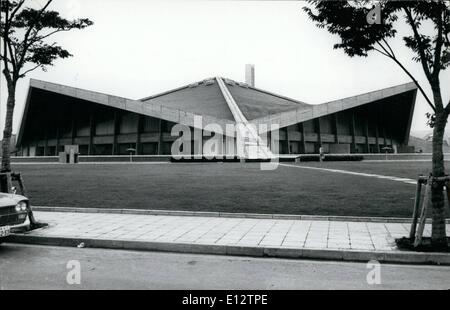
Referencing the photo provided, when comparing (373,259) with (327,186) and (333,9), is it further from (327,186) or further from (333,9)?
(327,186)

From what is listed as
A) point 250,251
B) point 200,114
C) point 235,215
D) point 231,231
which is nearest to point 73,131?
point 200,114

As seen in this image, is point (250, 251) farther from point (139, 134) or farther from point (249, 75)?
point (249, 75)

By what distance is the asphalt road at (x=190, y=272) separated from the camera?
5.70 m

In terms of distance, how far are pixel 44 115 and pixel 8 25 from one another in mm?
57804

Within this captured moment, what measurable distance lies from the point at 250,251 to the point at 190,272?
61.4 inches

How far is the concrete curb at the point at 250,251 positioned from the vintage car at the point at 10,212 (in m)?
0.79

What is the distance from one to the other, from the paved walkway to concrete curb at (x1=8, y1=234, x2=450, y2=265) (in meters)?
0.18

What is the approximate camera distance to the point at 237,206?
40.2 ft

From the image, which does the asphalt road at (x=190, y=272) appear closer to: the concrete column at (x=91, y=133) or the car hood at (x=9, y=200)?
the car hood at (x=9, y=200)

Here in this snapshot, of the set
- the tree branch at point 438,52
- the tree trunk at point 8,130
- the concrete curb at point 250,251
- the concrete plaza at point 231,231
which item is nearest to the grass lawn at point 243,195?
the concrete plaza at point 231,231

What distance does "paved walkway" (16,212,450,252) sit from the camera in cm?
804

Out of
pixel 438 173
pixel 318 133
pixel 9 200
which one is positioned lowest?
pixel 9 200

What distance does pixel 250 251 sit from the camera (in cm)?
760
